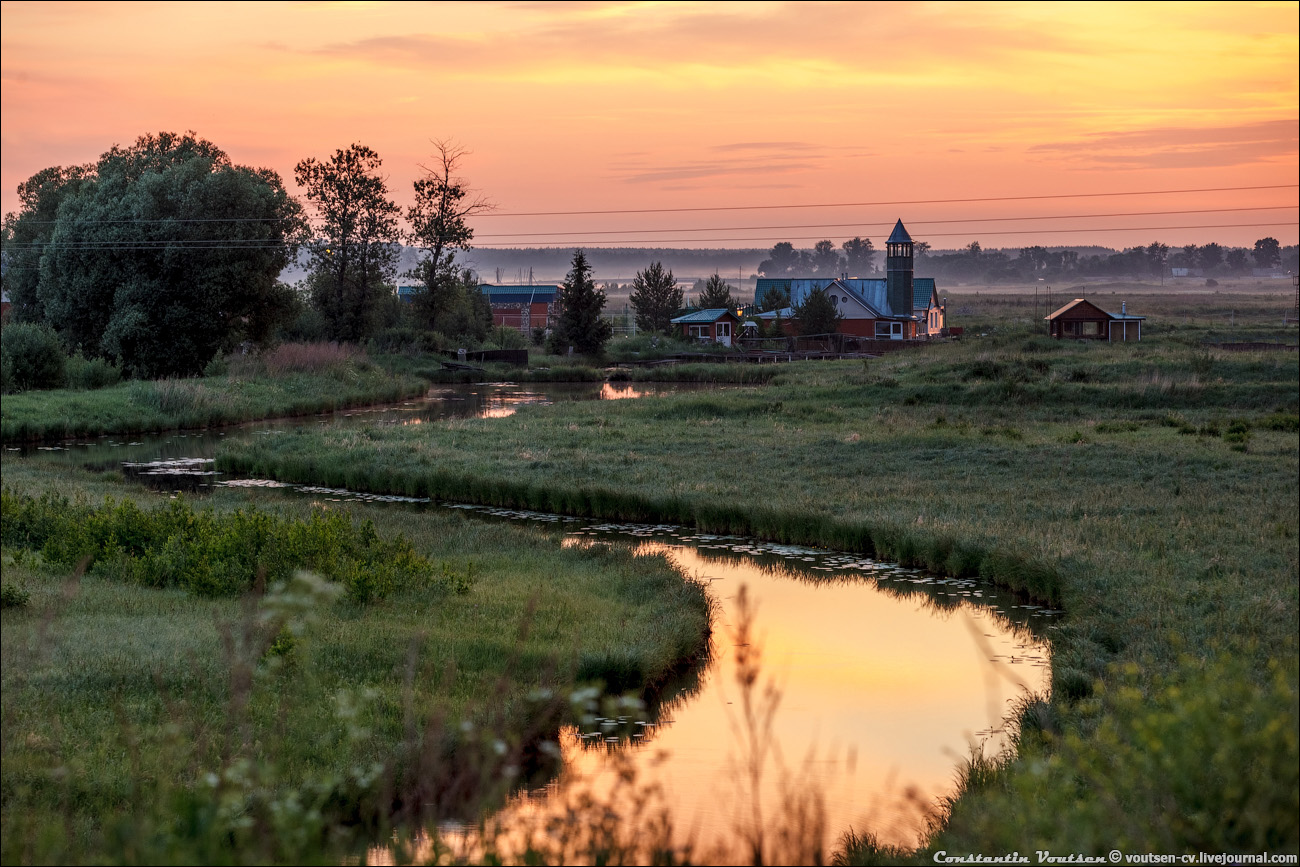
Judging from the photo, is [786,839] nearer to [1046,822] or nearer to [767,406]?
[1046,822]

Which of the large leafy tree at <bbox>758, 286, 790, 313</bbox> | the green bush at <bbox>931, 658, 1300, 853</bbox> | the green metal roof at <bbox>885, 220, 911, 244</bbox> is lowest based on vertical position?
the green bush at <bbox>931, 658, 1300, 853</bbox>

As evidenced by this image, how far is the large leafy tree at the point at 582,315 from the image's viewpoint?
3445 inches

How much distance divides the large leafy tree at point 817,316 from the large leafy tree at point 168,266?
45.6 meters

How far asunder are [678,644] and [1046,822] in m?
9.59

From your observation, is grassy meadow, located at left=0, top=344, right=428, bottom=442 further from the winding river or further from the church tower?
the church tower

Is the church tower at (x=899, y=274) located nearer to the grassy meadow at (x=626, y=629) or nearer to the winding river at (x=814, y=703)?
the grassy meadow at (x=626, y=629)

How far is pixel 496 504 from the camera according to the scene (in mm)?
27875

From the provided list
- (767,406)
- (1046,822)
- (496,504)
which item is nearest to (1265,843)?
(1046,822)

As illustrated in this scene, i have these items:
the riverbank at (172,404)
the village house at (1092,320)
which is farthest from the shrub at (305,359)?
the village house at (1092,320)

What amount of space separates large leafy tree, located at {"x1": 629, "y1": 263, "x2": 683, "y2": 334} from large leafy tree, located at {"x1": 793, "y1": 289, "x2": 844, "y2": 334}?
1945 cm

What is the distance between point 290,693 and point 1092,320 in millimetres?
85128

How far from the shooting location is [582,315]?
289 ft

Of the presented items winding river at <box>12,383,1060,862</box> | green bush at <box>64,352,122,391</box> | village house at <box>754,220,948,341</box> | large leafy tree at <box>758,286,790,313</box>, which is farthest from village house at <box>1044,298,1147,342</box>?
winding river at <box>12,383,1060,862</box>

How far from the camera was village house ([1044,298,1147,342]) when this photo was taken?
8494 centimetres
